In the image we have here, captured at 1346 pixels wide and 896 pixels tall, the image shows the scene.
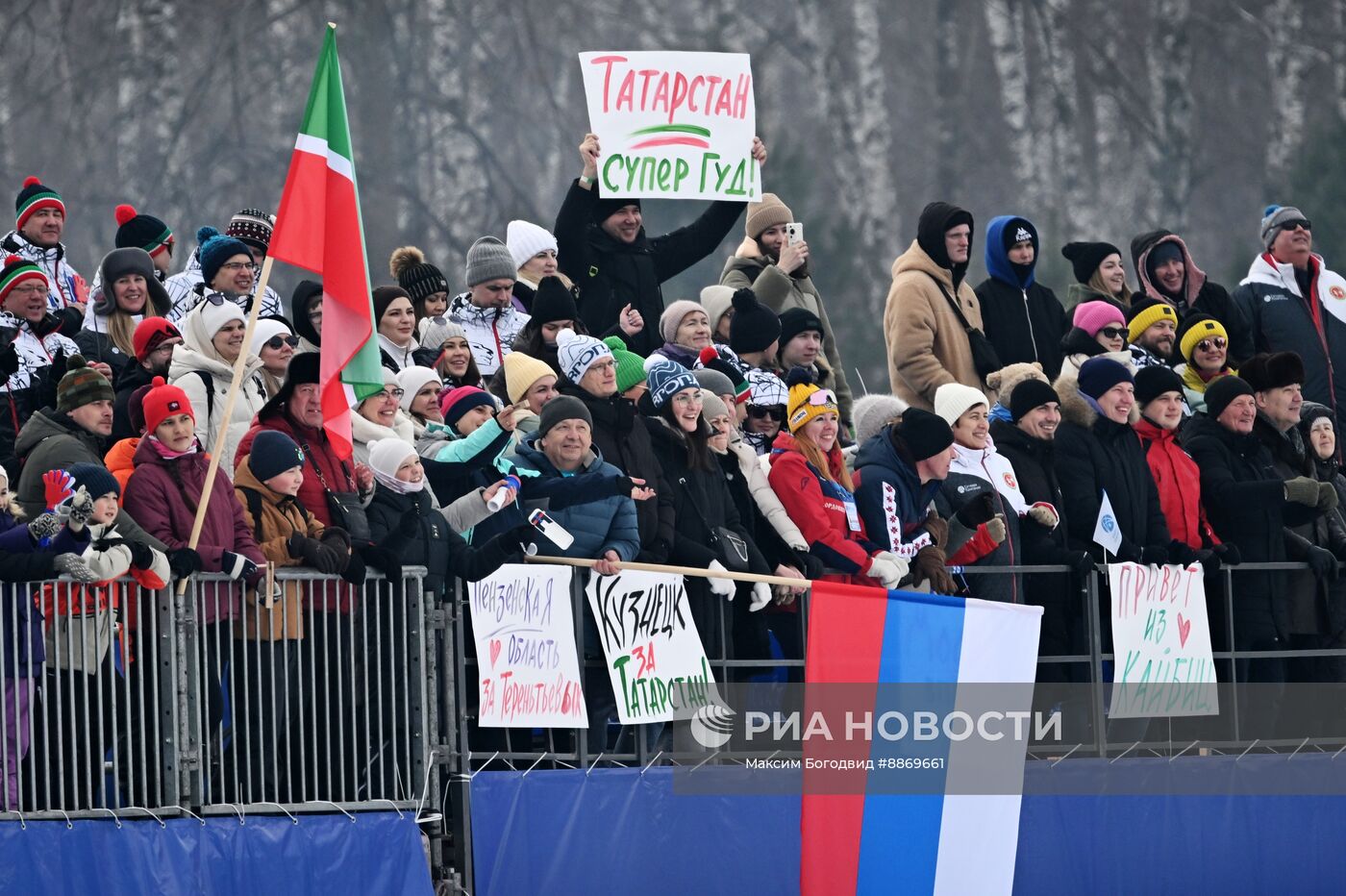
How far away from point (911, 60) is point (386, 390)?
2494 cm

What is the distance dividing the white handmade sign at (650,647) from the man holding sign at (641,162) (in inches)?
121

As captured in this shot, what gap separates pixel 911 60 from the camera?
36000mm

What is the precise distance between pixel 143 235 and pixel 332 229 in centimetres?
370

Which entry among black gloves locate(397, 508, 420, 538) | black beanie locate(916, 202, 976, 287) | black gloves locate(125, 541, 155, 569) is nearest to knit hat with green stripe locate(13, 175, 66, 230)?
black gloves locate(397, 508, 420, 538)

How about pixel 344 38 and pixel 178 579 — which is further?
pixel 344 38

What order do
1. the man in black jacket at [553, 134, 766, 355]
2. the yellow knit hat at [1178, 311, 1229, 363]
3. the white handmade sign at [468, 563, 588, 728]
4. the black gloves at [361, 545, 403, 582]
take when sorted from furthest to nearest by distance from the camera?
the yellow knit hat at [1178, 311, 1229, 363]
the man in black jacket at [553, 134, 766, 355]
the white handmade sign at [468, 563, 588, 728]
the black gloves at [361, 545, 403, 582]

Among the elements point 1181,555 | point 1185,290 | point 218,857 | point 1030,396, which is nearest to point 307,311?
point 218,857

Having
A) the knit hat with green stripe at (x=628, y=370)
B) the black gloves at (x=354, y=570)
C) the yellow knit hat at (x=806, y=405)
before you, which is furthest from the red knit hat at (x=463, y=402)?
the black gloves at (x=354, y=570)

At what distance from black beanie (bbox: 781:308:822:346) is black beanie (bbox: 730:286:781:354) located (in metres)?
0.17

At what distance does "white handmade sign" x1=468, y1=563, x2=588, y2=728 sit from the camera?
11508 millimetres

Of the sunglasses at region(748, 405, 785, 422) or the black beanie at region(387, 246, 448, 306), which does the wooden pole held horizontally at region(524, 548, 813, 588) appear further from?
the black beanie at region(387, 246, 448, 306)

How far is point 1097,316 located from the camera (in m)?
14.9

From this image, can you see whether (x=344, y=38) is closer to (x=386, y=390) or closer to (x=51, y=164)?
(x=51, y=164)

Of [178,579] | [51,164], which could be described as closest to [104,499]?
[178,579]
